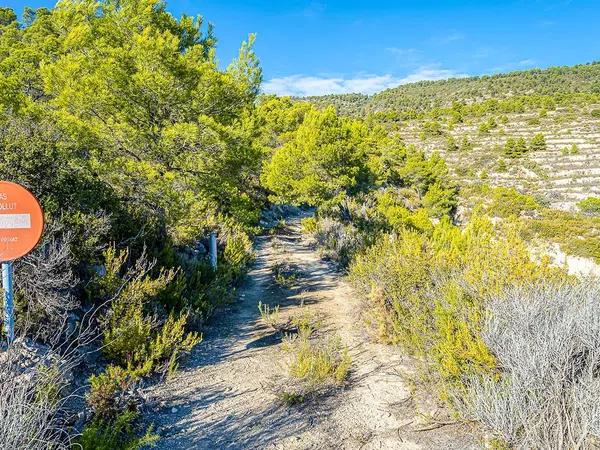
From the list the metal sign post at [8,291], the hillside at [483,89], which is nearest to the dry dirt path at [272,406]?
the metal sign post at [8,291]

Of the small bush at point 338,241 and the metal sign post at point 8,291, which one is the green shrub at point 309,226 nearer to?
the small bush at point 338,241

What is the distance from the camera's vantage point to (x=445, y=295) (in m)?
4.80

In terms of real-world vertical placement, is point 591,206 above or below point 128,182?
below

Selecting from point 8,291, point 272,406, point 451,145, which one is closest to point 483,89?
point 451,145

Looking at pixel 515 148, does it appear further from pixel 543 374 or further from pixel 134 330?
pixel 134 330

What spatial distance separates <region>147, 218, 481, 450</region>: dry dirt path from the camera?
3.69m

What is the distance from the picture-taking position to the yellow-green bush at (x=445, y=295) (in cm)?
402

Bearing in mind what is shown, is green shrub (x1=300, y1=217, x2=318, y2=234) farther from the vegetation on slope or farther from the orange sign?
the orange sign

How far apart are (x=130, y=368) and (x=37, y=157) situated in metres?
3.10

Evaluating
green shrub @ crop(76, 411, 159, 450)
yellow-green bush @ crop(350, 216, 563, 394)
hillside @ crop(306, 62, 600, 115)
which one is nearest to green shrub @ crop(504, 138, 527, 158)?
hillside @ crop(306, 62, 600, 115)

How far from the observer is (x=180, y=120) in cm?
779

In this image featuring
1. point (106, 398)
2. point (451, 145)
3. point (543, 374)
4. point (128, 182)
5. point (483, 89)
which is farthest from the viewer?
point (483, 89)

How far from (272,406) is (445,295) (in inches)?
97.6

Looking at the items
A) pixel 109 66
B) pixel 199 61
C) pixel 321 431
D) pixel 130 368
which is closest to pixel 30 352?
pixel 130 368
